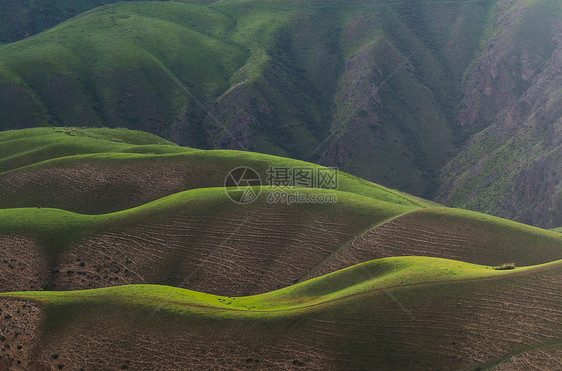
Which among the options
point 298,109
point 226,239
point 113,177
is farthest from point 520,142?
point 226,239

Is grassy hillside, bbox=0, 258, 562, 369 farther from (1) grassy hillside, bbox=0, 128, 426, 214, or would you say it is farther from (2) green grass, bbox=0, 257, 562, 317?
(1) grassy hillside, bbox=0, 128, 426, 214

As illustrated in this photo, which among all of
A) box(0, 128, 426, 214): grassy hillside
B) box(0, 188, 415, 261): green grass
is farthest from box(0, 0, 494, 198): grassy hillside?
box(0, 188, 415, 261): green grass

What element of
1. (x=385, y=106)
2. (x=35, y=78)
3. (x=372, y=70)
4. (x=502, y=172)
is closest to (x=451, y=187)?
(x=502, y=172)

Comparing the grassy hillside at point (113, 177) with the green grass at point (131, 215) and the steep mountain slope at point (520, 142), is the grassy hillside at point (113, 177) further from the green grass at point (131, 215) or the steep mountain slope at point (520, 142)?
the steep mountain slope at point (520, 142)

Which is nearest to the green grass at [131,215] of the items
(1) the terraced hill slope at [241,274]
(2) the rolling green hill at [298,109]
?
(1) the terraced hill slope at [241,274]

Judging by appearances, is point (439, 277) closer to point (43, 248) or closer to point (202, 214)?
point (202, 214)
